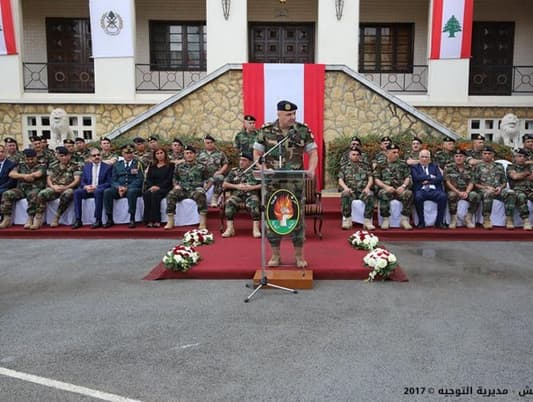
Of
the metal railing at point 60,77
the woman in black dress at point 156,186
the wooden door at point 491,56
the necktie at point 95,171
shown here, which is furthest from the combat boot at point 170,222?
the wooden door at point 491,56

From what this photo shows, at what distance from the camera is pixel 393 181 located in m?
8.65

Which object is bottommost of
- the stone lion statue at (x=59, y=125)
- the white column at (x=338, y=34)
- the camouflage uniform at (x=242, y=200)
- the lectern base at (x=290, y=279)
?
the lectern base at (x=290, y=279)

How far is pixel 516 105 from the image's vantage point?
559 inches

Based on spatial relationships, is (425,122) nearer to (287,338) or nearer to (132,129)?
(132,129)

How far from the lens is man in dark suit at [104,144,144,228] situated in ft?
28.6

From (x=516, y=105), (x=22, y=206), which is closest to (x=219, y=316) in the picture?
(x=22, y=206)

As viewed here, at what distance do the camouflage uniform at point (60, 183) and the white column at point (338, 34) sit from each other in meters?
7.39

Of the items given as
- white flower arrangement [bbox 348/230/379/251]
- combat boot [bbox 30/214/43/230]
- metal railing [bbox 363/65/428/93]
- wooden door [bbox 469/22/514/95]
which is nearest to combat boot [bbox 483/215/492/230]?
white flower arrangement [bbox 348/230/379/251]

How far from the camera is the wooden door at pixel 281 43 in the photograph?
15820 mm

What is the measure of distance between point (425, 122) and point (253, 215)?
519 cm

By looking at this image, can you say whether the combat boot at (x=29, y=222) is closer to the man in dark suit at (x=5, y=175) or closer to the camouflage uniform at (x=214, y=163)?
the man in dark suit at (x=5, y=175)

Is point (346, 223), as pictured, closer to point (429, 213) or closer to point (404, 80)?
point (429, 213)

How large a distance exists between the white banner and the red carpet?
318 inches

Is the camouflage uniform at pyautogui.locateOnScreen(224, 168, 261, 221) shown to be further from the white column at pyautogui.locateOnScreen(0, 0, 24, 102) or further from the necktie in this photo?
the white column at pyautogui.locateOnScreen(0, 0, 24, 102)
